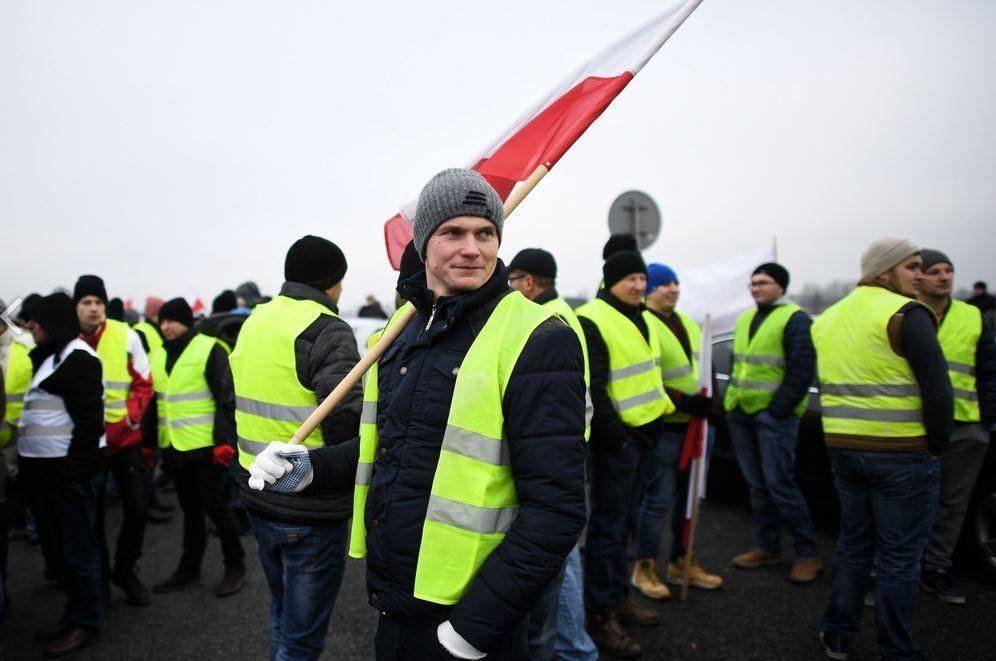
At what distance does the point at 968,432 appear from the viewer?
4109mm

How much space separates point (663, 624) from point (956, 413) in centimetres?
230

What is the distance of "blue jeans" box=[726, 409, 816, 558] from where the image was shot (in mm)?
4578

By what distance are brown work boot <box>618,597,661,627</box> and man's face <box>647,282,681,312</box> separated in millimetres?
1927

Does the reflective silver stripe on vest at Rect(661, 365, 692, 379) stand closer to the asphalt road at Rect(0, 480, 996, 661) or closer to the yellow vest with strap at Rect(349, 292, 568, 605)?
the asphalt road at Rect(0, 480, 996, 661)

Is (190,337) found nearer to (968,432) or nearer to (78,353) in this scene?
(78,353)

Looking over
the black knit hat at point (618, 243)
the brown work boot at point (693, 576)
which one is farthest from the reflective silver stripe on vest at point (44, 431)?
the brown work boot at point (693, 576)

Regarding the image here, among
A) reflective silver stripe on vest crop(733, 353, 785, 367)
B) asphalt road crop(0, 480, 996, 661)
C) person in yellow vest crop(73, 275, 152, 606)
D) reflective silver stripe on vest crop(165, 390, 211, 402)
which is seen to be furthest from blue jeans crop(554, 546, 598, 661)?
person in yellow vest crop(73, 275, 152, 606)

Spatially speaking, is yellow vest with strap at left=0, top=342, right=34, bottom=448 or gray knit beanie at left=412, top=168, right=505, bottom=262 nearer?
gray knit beanie at left=412, top=168, right=505, bottom=262

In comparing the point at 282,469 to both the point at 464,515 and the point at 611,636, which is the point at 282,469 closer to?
the point at 464,515

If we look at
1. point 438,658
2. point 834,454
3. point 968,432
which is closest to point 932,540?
point 968,432

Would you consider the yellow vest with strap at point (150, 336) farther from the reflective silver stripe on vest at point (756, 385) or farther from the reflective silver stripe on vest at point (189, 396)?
the reflective silver stripe on vest at point (756, 385)

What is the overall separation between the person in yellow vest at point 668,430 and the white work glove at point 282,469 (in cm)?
269

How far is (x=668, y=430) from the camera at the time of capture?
169 inches

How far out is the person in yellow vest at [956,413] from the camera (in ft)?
13.5
